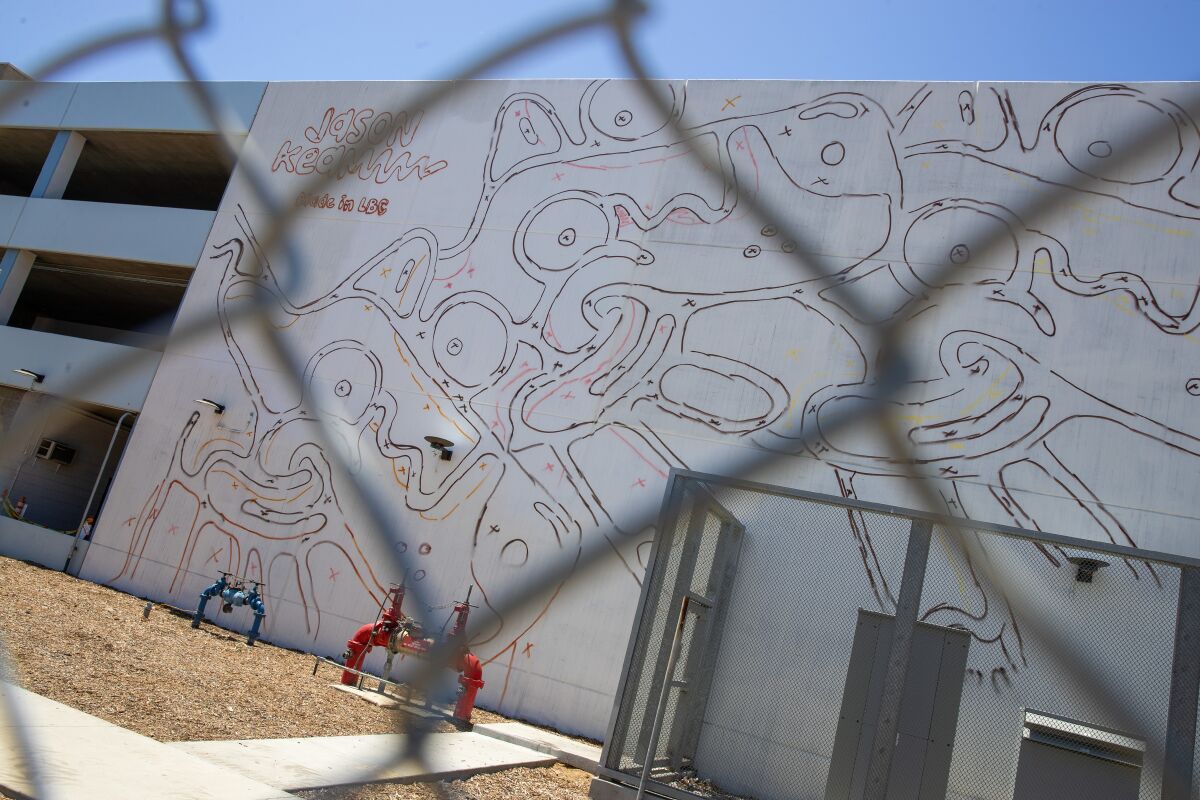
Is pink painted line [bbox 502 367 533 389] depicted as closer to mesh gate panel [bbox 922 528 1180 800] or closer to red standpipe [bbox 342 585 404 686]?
red standpipe [bbox 342 585 404 686]

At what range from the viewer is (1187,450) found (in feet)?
27.7

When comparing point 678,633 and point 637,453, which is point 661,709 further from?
point 637,453

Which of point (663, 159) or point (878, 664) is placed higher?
point (663, 159)

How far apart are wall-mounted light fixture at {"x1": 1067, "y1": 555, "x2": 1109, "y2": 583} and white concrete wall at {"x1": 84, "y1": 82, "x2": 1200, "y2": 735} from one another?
2.15 m

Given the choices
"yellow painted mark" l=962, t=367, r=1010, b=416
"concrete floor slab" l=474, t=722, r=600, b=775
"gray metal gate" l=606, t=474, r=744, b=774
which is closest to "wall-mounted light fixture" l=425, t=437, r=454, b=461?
"concrete floor slab" l=474, t=722, r=600, b=775

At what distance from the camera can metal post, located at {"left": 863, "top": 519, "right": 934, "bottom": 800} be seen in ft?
16.4

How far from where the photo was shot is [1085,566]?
6.39 m

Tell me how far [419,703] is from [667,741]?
3.16 metres

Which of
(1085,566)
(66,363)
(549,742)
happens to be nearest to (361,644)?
(549,742)

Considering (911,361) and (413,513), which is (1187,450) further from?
(413,513)

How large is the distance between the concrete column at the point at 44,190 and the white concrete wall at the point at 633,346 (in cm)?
428

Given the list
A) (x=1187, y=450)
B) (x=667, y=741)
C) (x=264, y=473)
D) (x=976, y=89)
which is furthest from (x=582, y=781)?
(x=976, y=89)

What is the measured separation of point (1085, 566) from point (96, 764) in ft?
19.5

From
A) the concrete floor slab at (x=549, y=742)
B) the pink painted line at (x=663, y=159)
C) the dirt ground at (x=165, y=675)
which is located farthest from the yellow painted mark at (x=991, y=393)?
the dirt ground at (x=165, y=675)
